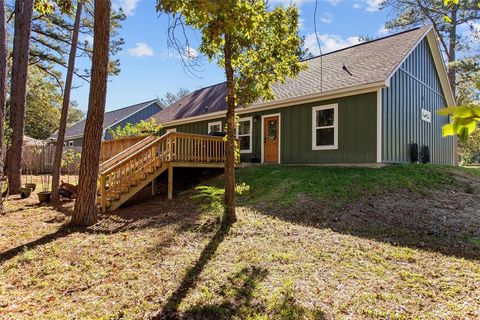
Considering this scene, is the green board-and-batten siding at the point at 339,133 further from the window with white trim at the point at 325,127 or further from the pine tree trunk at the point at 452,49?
the pine tree trunk at the point at 452,49

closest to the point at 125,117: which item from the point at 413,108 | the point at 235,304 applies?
the point at 413,108

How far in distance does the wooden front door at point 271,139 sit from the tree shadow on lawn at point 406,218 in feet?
15.2

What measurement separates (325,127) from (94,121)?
676 cm

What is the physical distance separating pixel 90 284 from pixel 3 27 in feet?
19.7

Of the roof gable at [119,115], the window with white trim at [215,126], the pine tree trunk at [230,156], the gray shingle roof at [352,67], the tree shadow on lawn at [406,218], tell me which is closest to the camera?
the tree shadow on lawn at [406,218]

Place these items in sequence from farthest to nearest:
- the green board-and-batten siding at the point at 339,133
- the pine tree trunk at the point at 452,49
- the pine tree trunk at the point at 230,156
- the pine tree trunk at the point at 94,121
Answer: the pine tree trunk at the point at 452,49 → the green board-and-batten siding at the point at 339,133 → the pine tree trunk at the point at 94,121 → the pine tree trunk at the point at 230,156

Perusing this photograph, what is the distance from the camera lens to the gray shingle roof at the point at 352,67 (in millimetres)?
9316

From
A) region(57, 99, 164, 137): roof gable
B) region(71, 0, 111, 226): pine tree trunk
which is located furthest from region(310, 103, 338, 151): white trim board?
region(57, 99, 164, 137): roof gable

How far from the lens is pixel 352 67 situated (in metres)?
10.6

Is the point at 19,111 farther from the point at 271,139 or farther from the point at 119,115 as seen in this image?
the point at 119,115

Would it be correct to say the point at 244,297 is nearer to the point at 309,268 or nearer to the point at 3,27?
the point at 309,268

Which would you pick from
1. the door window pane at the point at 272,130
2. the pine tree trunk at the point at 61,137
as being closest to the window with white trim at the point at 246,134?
the door window pane at the point at 272,130

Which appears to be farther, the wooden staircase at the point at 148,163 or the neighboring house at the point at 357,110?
the neighboring house at the point at 357,110

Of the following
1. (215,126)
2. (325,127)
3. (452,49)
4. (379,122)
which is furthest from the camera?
(452,49)
